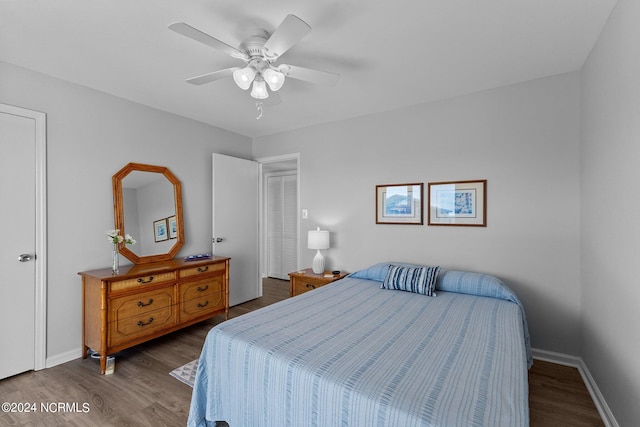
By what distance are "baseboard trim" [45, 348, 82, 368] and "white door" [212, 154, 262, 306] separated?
1.67 meters

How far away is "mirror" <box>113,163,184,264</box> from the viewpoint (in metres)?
3.04

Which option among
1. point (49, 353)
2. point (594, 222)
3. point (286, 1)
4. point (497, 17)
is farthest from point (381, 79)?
point (49, 353)

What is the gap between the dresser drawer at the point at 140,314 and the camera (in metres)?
2.54

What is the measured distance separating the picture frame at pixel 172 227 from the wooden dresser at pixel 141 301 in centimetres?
33

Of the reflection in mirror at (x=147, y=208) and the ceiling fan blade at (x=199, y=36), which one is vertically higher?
the ceiling fan blade at (x=199, y=36)

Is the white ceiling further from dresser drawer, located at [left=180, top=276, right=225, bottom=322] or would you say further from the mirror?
dresser drawer, located at [left=180, top=276, right=225, bottom=322]

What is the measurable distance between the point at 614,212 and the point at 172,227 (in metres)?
3.92

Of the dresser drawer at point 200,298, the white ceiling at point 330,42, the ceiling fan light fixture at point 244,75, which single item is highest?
the white ceiling at point 330,42

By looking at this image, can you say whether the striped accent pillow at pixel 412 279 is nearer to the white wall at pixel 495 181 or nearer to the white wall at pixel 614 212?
the white wall at pixel 495 181

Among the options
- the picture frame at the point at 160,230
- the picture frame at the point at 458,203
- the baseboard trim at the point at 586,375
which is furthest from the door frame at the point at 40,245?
the baseboard trim at the point at 586,375

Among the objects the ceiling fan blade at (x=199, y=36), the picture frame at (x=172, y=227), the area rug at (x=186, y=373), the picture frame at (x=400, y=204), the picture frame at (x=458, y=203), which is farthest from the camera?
the picture frame at (x=172, y=227)

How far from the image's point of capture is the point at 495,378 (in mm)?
1285

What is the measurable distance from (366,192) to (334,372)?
8.28 ft

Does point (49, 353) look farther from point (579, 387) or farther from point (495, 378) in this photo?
point (579, 387)
